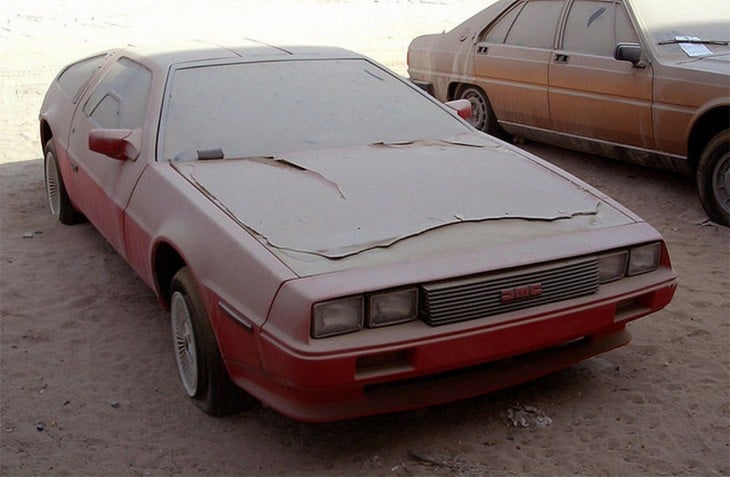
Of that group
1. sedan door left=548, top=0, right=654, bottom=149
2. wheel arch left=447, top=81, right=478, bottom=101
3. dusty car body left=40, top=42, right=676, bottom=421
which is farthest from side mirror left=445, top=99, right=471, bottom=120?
wheel arch left=447, top=81, right=478, bottom=101

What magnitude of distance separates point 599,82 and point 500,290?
13.8 ft

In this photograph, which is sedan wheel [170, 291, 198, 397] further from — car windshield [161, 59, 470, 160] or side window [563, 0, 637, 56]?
side window [563, 0, 637, 56]

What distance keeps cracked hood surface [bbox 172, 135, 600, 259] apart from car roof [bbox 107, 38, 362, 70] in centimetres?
82

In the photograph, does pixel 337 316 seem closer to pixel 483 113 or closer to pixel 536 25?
pixel 536 25

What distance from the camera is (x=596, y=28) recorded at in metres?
7.29

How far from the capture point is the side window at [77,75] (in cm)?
584

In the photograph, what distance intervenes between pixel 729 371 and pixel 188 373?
2.46 metres

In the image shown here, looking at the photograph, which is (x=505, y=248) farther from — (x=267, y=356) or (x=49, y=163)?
(x=49, y=163)

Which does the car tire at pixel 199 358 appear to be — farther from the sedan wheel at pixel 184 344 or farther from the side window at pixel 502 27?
the side window at pixel 502 27

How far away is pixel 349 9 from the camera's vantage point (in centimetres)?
2203

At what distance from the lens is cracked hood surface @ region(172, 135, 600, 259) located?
3562 mm

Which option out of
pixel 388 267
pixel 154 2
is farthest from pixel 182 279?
pixel 154 2

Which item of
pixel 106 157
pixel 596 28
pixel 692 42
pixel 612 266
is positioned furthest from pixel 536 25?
pixel 612 266

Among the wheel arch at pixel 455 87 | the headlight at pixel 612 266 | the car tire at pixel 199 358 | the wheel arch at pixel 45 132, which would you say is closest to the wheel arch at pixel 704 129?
the wheel arch at pixel 455 87
